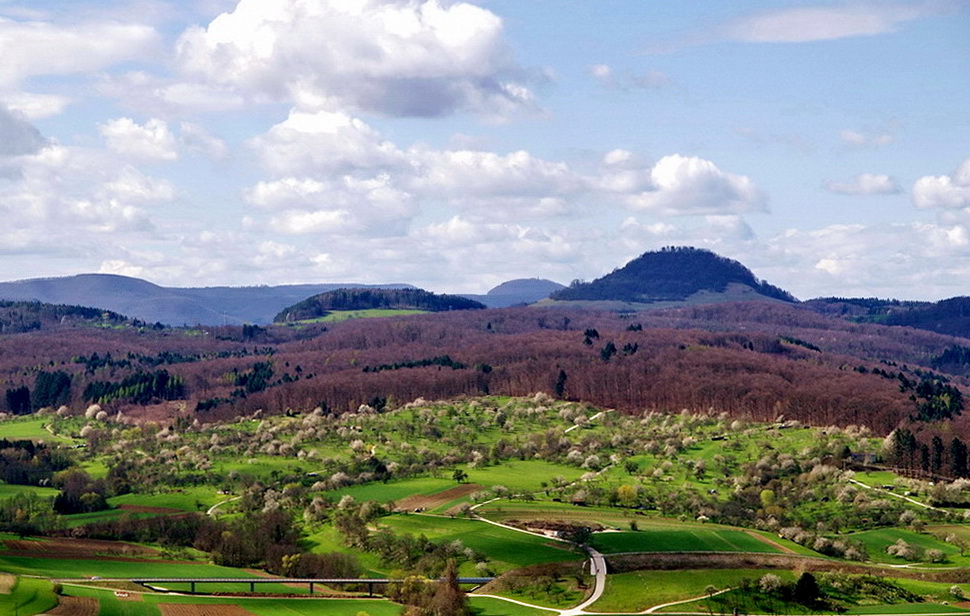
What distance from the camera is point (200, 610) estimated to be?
121938mm

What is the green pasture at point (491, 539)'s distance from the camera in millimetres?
146000

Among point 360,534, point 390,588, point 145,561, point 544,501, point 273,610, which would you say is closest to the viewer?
point 273,610

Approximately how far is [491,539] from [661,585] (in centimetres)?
2941

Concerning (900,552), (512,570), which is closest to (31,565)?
(512,570)

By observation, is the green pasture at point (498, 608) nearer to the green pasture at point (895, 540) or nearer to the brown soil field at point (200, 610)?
the brown soil field at point (200, 610)

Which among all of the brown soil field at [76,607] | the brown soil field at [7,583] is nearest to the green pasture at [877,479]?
the brown soil field at [76,607]

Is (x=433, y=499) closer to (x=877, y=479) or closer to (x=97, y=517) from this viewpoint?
(x=97, y=517)

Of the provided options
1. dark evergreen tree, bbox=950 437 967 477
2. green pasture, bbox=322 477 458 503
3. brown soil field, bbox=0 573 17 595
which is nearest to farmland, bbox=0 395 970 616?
green pasture, bbox=322 477 458 503

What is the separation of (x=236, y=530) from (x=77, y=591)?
1618 inches

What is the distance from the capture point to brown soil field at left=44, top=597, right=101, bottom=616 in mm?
114812

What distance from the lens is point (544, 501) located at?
18525 cm

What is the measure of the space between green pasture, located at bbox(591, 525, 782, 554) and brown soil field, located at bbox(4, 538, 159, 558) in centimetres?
5811

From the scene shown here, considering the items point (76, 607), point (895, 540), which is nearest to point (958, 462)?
point (895, 540)

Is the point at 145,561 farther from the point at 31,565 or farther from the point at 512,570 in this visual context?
the point at 512,570
